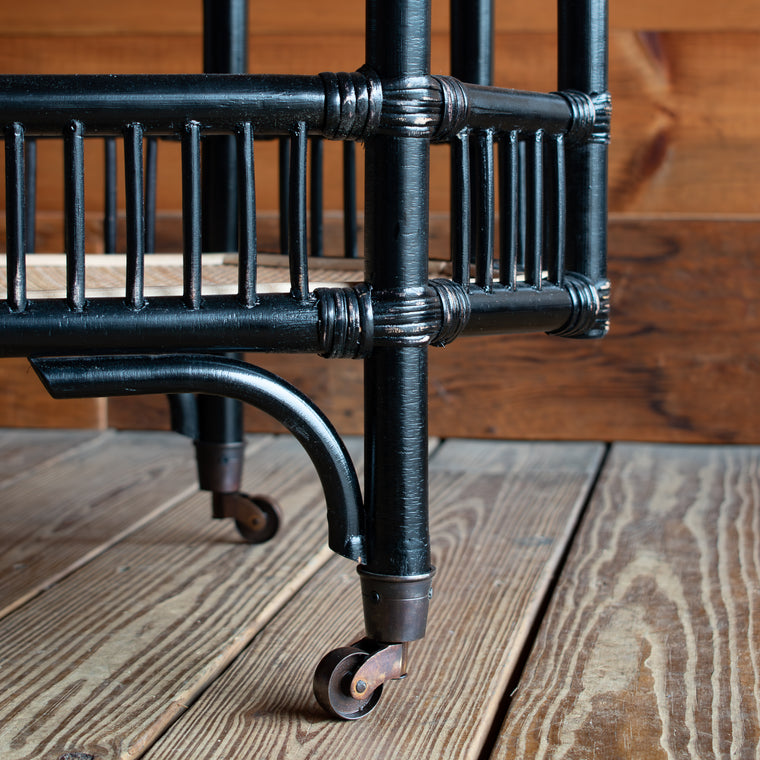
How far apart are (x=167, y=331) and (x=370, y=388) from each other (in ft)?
0.52

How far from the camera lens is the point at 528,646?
0.95 meters

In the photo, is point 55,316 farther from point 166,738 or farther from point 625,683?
point 625,683

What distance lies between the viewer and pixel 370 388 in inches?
30.4

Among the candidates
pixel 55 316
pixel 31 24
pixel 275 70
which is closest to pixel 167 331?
pixel 55 316

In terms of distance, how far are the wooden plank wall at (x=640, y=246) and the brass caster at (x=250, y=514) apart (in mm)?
656

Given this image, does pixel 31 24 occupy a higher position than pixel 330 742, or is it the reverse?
pixel 31 24

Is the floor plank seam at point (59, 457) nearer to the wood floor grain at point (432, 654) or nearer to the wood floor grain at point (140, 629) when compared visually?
the wood floor grain at point (140, 629)

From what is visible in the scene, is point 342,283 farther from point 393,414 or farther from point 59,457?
point 59,457

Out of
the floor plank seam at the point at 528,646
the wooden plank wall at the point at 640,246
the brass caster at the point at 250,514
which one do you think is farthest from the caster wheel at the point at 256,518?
the wooden plank wall at the point at 640,246

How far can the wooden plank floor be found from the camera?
770 mm

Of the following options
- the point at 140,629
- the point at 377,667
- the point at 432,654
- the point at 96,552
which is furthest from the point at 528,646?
the point at 96,552

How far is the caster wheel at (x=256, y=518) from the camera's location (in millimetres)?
1268

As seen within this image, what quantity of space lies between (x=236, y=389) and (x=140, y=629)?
14.1 inches

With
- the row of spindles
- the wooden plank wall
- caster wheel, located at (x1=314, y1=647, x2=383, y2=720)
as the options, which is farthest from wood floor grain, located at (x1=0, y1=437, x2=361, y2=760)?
the wooden plank wall
